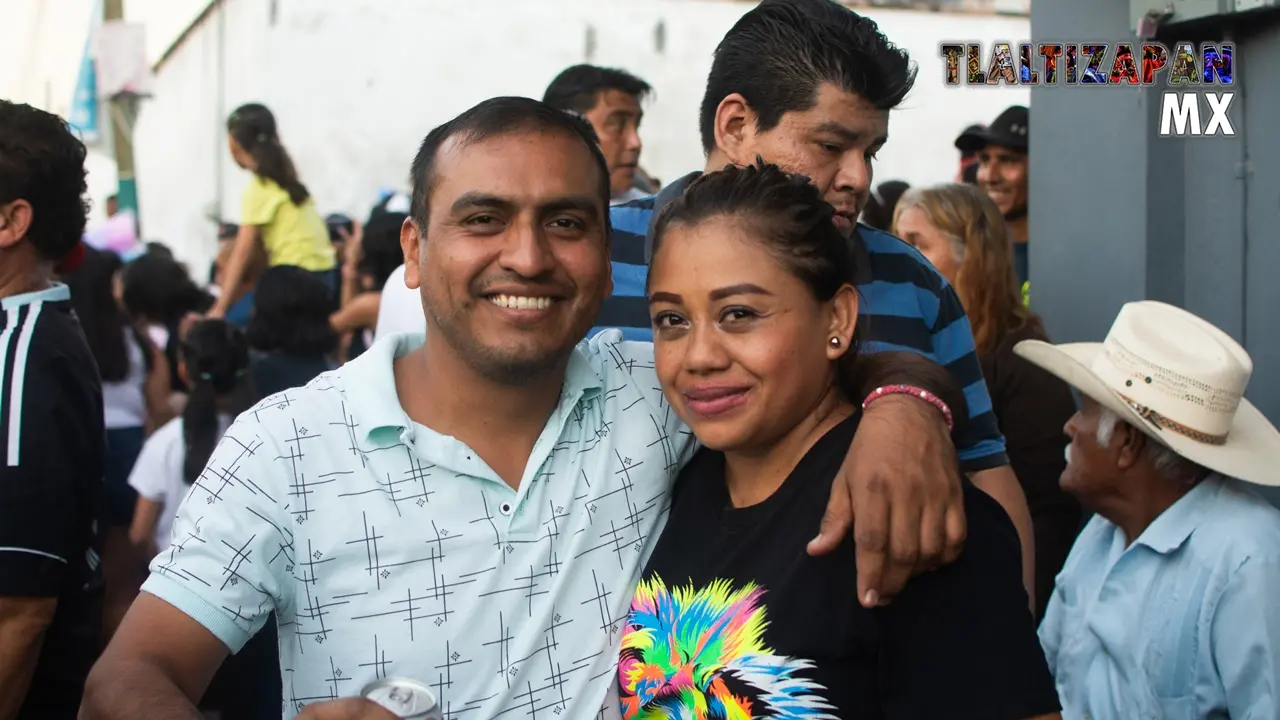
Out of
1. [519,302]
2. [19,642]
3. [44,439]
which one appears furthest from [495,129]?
[19,642]

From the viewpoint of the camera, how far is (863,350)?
2.82 m

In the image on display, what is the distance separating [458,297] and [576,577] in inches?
22.3

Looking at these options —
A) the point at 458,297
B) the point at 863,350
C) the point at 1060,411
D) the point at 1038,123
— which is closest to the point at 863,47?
the point at 863,350

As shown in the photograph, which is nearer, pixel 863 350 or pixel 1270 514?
pixel 863 350

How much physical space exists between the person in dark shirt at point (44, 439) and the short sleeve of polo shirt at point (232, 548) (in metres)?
0.99

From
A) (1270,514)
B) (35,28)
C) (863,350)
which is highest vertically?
(35,28)

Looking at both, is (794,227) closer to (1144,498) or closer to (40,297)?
(1144,498)

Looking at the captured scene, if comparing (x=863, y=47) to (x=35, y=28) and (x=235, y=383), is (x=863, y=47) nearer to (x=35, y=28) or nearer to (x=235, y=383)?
(x=235, y=383)

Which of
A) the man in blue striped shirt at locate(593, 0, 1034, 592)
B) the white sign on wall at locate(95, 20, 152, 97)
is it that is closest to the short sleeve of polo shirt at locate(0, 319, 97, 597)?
the man in blue striped shirt at locate(593, 0, 1034, 592)

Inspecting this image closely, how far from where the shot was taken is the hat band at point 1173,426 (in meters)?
3.45

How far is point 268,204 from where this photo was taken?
811 centimetres

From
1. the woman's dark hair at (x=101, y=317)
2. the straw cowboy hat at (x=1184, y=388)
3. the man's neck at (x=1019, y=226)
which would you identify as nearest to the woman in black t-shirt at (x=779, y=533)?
the straw cowboy hat at (x=1184, y=388)

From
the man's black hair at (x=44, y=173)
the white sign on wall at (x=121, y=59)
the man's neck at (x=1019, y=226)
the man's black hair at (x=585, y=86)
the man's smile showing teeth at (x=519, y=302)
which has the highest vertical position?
the white sign on wall at (x=121, y=59)

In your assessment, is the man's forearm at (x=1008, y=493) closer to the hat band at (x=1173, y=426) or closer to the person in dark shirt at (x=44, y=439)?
the hat band at (x=1173, y=426)
